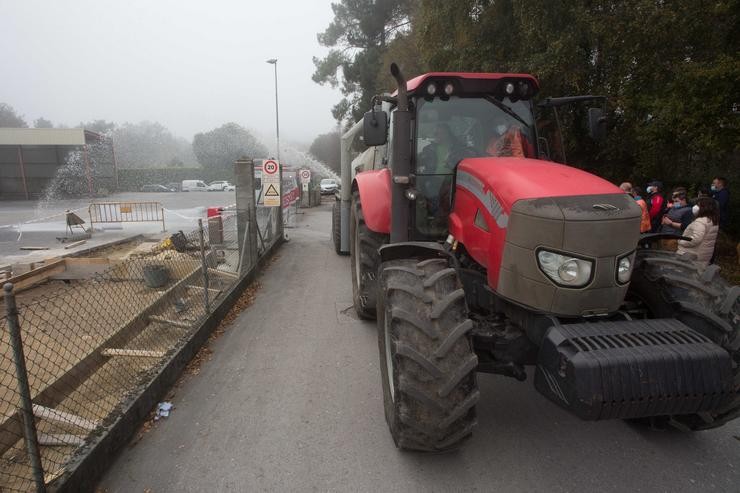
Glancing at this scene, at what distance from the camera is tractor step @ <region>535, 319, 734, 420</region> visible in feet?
7.35

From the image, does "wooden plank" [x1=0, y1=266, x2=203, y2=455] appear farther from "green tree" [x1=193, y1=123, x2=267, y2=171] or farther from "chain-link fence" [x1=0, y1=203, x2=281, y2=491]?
"green tree" [x1=193, y1=123, x2=267, y2=171]

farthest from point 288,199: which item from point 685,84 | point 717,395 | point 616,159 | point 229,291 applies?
point 717,395

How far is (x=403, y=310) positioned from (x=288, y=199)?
12.2m

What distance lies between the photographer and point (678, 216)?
709 centimetres

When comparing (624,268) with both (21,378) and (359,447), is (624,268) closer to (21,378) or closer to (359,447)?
(359,447)

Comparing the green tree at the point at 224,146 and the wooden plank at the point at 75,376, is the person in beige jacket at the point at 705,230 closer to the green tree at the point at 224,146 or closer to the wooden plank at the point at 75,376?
the wooden plank at the point at 75,376

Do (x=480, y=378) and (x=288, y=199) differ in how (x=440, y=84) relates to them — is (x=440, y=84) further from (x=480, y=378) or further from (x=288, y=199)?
(x=288, y=199)

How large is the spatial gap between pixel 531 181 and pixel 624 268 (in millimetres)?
772

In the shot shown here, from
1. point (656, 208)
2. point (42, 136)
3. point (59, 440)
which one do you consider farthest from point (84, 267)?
point (42, 136)

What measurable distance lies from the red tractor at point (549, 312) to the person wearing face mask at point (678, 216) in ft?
15.0

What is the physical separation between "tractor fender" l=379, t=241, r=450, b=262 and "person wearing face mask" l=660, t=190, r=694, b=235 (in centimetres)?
576

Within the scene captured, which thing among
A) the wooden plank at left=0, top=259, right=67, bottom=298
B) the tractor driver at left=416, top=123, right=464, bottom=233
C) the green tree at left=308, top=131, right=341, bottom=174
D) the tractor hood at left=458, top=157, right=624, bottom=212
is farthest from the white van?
the tractor hood at left=458, top=157, right=624, bottom=212

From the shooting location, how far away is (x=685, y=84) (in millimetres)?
7305

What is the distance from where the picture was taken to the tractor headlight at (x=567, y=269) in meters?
2.56
